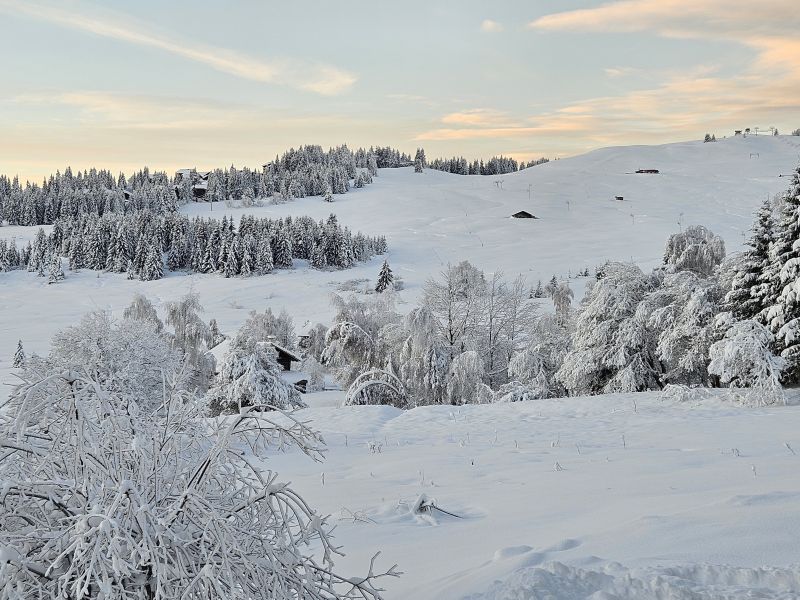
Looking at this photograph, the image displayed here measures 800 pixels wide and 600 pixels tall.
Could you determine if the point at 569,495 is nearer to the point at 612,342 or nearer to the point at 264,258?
the point at 612,342

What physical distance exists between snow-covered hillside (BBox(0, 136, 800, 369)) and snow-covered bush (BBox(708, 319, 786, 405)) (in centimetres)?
3945

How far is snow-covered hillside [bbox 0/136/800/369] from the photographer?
255 feet

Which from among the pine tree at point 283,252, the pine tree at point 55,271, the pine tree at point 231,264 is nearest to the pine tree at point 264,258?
the pine tree at point 231,264

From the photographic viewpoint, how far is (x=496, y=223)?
12175 cm

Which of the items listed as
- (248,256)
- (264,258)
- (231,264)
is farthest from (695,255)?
(231,264)

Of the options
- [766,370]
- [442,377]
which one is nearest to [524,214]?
[442,377]

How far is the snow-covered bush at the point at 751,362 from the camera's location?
52.6 ft

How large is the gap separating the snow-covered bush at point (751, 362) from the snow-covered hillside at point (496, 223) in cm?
3945

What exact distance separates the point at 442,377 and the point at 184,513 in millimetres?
27498

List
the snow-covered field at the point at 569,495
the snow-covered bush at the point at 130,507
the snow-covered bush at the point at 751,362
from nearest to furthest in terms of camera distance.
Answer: the snow-covered bush at the point at 130,507 < the snow-covered field at the point at 569,495 < the snow-covered bush at the point at 751,362

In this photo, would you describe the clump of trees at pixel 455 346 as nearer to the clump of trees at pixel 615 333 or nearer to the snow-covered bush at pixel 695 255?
the clump of trees at pixel 615 333

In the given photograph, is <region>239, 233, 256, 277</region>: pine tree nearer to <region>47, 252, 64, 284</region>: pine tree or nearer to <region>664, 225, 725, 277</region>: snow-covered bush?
<region>47, 252, 64, 284</region>: pine tree

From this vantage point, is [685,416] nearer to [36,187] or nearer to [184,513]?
[184,513]

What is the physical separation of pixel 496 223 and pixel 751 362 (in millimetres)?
106418
